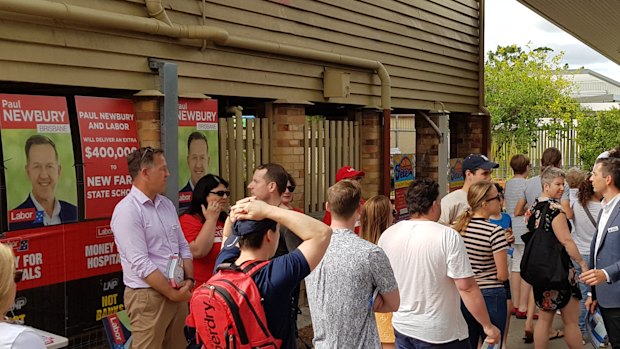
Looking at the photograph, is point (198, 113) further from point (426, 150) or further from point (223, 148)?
point (426, 150)

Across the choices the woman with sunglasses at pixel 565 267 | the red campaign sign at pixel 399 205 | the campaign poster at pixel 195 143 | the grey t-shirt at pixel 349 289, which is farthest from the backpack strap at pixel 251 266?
the red campaign sign at pixel 399 205

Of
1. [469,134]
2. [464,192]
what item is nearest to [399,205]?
[469,134]

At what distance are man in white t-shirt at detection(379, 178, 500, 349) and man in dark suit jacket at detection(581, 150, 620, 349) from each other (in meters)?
1.14

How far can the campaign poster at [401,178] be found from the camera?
420 inches

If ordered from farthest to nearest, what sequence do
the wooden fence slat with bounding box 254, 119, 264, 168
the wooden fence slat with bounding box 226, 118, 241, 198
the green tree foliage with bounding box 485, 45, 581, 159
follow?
the green tree foliage with bounding box 485, 45, 581, 159, the wooden fence slat with bounding box 254, 119, 264, 168, the wooden fence slat with bounding box 226, 118, 241, 198

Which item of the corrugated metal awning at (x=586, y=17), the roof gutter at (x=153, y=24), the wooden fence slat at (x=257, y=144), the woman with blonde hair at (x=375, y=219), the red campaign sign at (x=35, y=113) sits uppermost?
the corrugated metal awning at (x=586, y=17)

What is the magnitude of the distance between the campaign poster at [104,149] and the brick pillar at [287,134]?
222cm

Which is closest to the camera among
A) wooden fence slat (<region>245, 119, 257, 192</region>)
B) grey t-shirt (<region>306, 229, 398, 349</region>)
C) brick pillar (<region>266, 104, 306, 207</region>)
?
grey t-shirt (<region>306, 229, 398, 349</region>)

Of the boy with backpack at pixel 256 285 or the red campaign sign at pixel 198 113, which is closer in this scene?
the boy with backpack at pixel 256 285

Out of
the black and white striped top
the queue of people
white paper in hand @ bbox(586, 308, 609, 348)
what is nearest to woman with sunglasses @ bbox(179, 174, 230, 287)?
the queue of people

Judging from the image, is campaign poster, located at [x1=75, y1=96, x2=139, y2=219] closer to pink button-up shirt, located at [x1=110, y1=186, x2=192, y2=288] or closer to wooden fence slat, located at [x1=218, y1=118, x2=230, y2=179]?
pink button-up shirt, located at [x1=110, y1=186, x2=192, y2=288]

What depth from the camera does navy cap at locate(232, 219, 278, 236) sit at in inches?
109

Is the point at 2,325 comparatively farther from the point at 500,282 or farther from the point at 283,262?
the point at 500,282

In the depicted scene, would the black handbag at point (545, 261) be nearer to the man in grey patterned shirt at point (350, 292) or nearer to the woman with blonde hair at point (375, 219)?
the woman with blonde hair at point (375, 219)
